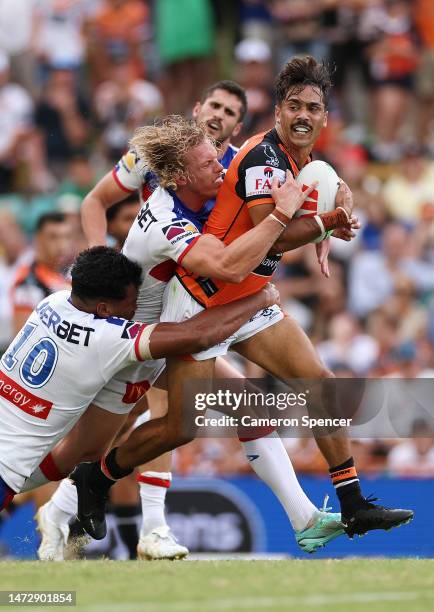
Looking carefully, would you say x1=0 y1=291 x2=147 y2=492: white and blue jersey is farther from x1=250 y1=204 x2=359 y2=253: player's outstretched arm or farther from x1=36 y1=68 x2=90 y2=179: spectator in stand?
x1=36 y1=68 x2=90 y2=179: spectator in stand

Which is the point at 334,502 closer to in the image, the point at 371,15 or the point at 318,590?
the point at 318,590

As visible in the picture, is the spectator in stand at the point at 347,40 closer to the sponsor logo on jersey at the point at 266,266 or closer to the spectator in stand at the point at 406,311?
the spectator in stand at the point at 406,311

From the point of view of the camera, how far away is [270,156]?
25.9 feet

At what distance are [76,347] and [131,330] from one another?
0.35 m

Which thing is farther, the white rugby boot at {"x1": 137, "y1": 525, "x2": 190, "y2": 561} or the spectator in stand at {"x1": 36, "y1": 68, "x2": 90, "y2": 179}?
the spectator in stand at {"x1": 36, "y1": 68, "x2": 90, "y2": 179}

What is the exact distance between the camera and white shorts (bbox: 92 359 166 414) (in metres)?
8.42

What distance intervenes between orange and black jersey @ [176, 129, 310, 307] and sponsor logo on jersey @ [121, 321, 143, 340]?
0.43 meters

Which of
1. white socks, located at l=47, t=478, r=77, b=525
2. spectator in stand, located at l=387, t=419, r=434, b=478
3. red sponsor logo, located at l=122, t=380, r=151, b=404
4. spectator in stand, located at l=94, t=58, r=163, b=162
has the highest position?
spectator in stand, located at l=94, t=58, r=163, b=162

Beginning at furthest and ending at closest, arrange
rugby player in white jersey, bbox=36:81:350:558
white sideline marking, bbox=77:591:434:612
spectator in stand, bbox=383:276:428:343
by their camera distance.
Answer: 1. spectator in stand, bbox=383:276:428:343
2. rugby player in white jersey, bbox=36:81:350:558
3. white sideline marking, bbox=77:591:434:612

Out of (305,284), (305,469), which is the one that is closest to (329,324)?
(305,284)

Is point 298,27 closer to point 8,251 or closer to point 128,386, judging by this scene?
point 8,251

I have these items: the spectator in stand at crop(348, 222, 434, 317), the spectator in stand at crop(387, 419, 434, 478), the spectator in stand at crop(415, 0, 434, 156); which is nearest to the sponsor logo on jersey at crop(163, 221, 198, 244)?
the spectator in stand at crop(387, 419, 434, 478)

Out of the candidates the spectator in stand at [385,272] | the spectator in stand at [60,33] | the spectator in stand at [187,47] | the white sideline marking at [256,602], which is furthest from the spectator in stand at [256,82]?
the white sideline marking at [256,602]

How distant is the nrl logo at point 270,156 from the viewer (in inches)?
310
